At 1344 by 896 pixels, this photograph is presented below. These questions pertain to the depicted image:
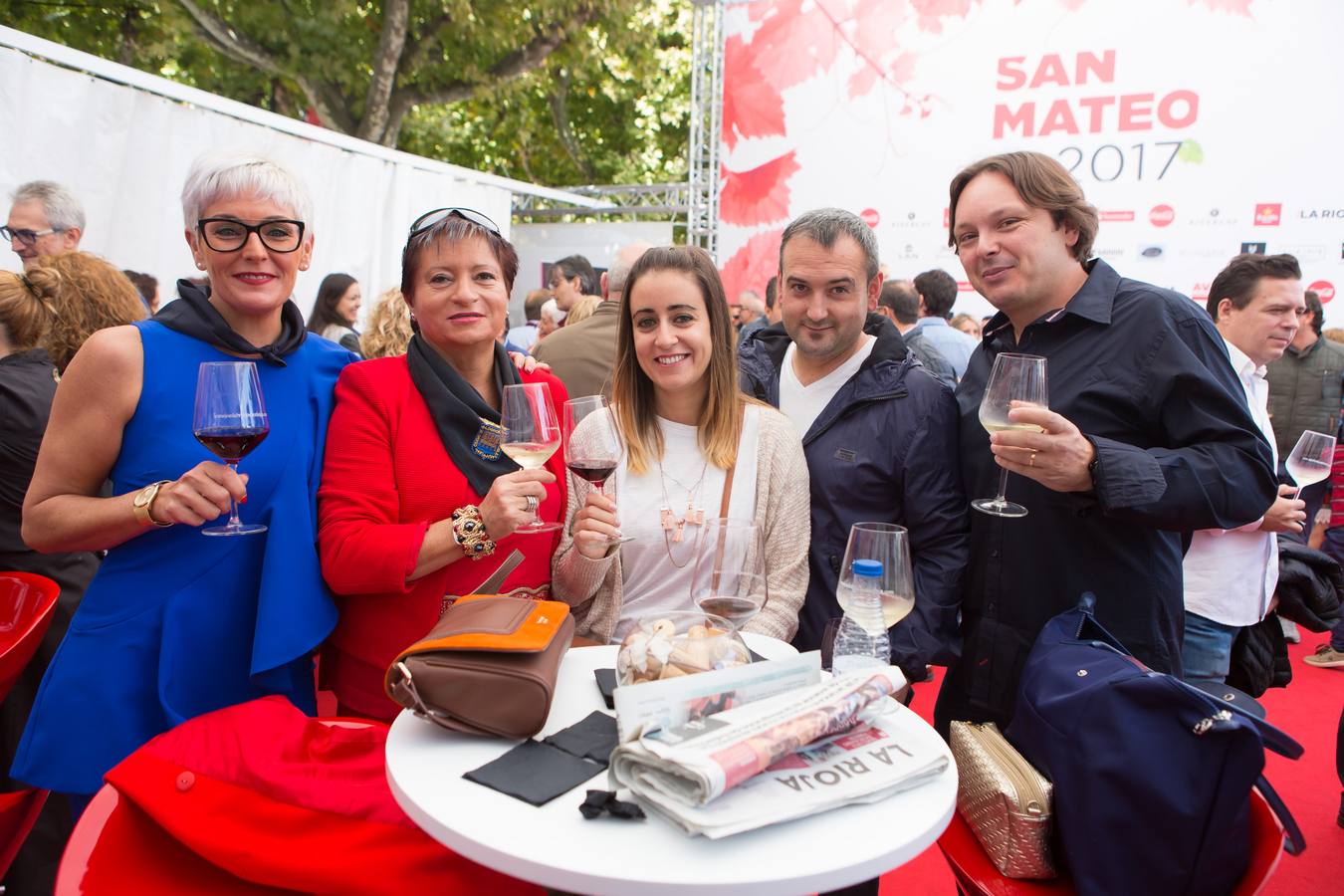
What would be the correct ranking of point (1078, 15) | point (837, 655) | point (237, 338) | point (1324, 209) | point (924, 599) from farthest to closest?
point (1078, 15) → point (1324, 209) → point (924, 599) → point (237, 338) → point (837, 655)

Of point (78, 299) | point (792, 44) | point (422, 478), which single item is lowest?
point (422, 478)

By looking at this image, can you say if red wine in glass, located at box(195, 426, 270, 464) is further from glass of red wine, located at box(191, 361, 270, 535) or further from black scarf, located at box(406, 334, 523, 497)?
black scarf, located at box(406, 334, 523, 497)

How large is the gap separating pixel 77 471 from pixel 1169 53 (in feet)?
31.1

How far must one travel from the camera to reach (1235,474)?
1.97 meters

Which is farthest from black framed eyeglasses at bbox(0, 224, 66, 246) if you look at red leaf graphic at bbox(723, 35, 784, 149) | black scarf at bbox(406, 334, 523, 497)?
red leaf graphic at bbox(723, 35, 784, 149)

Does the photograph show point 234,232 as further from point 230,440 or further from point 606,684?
point 606,684

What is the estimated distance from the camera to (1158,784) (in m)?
1.58

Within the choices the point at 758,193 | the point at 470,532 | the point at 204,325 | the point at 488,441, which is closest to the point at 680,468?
the point at 488,441

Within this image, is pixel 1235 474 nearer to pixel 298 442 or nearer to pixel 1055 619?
pixel 1055 619

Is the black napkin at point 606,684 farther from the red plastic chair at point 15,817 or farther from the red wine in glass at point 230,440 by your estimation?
the red plastic chair at point 15,817

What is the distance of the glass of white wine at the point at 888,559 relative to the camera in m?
1.65

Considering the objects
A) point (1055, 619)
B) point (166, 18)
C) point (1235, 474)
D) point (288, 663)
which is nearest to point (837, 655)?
point (1055, 619)

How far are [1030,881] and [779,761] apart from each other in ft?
2.89

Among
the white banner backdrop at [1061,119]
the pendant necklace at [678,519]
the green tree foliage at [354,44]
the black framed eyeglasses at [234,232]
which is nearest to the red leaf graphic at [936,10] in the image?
the white banner backdrop at [1061,119]
